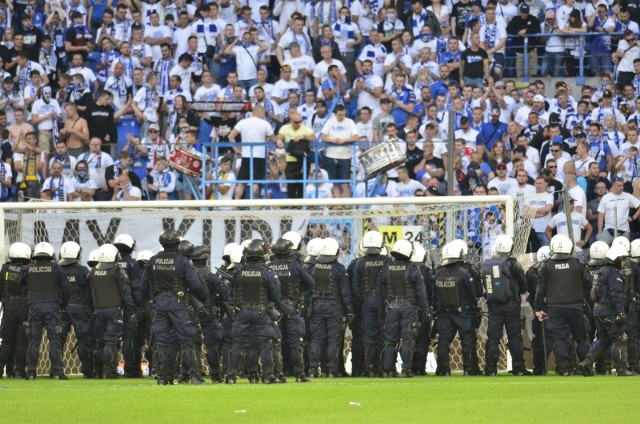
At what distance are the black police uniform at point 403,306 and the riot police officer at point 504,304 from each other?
1.03 m

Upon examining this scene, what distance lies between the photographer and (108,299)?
21.6 m

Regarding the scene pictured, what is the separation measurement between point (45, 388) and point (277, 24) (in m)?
13.7

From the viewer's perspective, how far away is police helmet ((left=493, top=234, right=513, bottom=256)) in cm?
2162

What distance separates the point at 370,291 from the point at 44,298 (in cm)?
451

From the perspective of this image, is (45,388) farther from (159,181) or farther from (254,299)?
(159,181)

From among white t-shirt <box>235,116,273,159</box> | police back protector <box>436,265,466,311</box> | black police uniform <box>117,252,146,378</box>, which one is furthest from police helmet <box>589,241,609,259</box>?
white t-shirt <box>235,116,273,159</box>

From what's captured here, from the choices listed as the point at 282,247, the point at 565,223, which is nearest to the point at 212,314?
the point at 282,247

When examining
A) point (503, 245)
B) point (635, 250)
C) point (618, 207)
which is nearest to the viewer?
point (635, 250)

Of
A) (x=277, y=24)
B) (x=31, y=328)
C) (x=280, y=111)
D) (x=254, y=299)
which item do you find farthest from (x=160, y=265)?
(x=277, y=24)

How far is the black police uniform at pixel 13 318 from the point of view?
2178 cm

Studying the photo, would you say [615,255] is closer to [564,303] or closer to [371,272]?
[564,303]

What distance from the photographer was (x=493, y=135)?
28.1 metres

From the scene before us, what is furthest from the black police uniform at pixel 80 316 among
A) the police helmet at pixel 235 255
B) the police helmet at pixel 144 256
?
the police helmet at pixel 235 255

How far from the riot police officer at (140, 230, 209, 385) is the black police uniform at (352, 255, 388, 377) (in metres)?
2.99
